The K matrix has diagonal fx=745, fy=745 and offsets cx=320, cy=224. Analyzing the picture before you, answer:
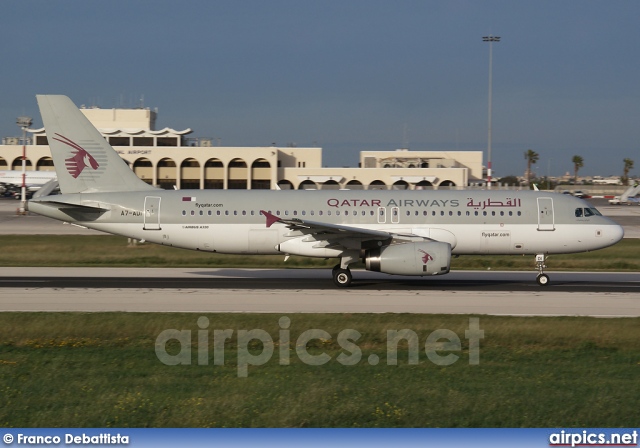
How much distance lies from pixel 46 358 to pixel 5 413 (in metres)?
3.62

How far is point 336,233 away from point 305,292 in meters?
2.61

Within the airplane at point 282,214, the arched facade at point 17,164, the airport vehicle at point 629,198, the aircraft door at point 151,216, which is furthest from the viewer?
the arched facade at point 17,164

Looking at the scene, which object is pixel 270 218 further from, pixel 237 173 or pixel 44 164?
pixel 44 164

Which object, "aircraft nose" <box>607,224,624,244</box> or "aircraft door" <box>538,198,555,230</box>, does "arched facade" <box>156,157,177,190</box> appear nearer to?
"aircraft door" <box>538,198,555,230</box>

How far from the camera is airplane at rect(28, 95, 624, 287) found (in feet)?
91.7

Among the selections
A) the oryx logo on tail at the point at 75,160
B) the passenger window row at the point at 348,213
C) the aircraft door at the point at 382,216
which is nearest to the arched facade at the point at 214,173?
the oryx logo on tail at the point at 75,160

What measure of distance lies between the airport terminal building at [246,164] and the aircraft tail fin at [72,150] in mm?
59918

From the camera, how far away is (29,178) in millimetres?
97375

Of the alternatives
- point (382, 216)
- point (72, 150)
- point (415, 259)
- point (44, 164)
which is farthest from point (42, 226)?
point (44, 164)

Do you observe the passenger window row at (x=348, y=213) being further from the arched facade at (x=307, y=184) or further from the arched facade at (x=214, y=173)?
the arched facade at (x=214, y=173)

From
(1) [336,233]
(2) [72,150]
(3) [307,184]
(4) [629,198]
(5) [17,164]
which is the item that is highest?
(5) [17,164]

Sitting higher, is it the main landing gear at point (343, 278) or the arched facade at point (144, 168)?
the arched facade at point (144, 168)

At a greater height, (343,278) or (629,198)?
(629,198)

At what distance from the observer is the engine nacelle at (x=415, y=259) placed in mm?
25203
